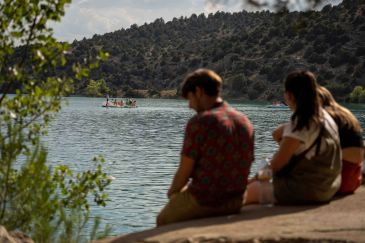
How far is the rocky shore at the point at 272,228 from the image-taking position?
4.65 m

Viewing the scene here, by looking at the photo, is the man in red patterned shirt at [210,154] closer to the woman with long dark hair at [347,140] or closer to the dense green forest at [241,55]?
the woman with long dark hair at [347,140]

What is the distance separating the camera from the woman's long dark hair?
17.6 feet

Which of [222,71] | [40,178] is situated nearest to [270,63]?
[222,71]

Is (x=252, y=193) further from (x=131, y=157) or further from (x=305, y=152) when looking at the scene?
(x=131, y=157)

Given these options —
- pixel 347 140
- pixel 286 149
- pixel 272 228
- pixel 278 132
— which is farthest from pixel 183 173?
pixel 347 140

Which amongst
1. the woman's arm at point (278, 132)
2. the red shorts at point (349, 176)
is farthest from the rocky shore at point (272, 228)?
the woman's arm at point (278, 132)

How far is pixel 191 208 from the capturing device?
5219 mm

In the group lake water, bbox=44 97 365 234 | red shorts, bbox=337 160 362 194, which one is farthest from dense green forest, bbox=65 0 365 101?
red shorts, bbox=337 160 362 194

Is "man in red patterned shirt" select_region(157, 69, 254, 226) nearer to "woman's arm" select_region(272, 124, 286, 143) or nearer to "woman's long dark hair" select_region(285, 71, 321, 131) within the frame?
"woman's long dark hair" select_region(285, 71, 321, 131)

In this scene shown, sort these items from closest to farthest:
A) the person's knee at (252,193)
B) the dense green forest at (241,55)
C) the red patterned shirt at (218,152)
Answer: the red patterned shirt at (218,152) → the person's knee at (252,193) → the dense green forest at (241,55)

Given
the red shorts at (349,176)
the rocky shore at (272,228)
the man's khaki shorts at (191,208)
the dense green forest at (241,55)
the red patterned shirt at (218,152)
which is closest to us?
the rocky shore at (272,228)

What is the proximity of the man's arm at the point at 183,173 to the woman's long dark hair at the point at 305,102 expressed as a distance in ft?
3.17

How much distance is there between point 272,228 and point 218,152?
2.32 ft

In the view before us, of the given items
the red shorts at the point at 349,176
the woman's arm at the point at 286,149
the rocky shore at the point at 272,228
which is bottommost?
the rocky shore at the point at 272,228
